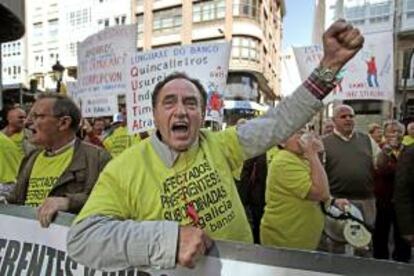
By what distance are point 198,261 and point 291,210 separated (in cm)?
166

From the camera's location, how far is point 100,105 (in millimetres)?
6301

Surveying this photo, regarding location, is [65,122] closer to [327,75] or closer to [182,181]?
[182,181]

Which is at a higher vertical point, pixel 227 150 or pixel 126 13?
pixel 126 13

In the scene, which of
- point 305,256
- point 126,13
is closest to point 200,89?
point 305,256

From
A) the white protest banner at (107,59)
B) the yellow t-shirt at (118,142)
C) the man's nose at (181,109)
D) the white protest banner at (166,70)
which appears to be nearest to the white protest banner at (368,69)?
the white protest banner at (166,70)

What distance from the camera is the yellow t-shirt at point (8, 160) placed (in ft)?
14.9

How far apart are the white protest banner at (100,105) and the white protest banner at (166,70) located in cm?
83

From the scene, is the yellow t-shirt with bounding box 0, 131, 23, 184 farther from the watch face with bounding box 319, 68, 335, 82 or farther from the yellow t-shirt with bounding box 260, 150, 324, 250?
the watch face with bounding box 319, 68, 335, 82

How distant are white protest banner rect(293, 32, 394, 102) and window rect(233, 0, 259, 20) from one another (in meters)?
35.3

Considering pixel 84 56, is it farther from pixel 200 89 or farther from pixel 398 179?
pixel 200 89

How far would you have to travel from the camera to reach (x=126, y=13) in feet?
159

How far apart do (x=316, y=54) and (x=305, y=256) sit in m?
5.57

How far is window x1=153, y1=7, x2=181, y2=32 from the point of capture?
1768 inches

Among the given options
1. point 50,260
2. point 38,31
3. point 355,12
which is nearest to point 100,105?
point 50,260
